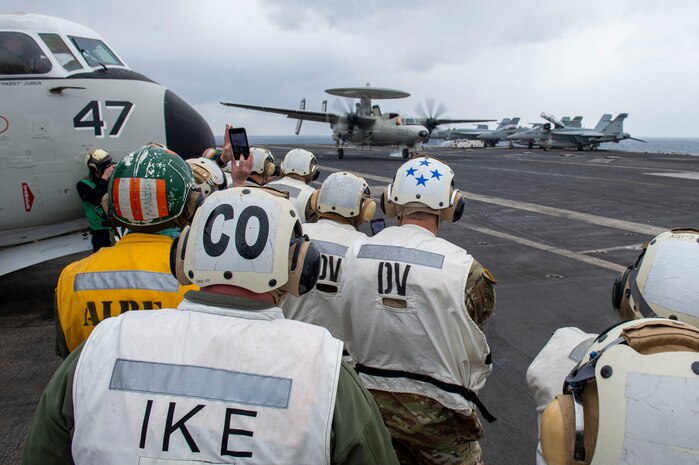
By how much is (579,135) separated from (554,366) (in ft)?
174

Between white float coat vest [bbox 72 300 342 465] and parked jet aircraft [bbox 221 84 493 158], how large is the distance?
32.4 metres

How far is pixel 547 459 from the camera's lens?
53.1 inches

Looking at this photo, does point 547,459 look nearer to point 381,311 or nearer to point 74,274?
point 381,311

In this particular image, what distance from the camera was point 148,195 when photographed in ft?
9.09

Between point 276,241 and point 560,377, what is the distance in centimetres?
115

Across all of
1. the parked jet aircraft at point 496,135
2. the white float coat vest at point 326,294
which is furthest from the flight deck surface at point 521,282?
the parked jet aircraft at point 496,135

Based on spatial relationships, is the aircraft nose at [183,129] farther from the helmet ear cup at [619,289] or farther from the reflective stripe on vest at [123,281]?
the helmet ear cup at [619,289]

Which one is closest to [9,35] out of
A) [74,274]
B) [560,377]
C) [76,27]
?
[76,27]

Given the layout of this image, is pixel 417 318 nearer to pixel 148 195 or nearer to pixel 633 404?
pixel 633 404

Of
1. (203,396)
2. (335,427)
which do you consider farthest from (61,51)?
(335,427)

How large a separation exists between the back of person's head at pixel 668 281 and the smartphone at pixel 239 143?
128 inches

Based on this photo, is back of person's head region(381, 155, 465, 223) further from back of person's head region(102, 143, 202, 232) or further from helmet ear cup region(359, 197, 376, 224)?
back of person's head region(102, 143, 202, 232)

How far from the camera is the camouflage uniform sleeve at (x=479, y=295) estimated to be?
101 inches

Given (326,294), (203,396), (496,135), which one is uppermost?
(203,396)
